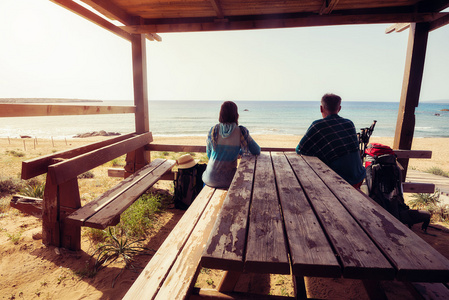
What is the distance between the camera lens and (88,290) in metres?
2.22

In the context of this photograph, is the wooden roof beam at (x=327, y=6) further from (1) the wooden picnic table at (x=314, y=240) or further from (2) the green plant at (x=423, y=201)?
(2) the green plant at (x=423, y=201)

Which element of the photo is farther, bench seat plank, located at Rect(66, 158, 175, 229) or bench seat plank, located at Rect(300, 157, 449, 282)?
bench seat plank, located at Rect(66, 158, 175, 229)

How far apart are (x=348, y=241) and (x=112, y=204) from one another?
7.80 ft

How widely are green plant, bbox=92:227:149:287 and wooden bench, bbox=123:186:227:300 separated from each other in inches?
41.4

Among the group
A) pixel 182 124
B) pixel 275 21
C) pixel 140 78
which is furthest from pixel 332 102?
pixel 182 124

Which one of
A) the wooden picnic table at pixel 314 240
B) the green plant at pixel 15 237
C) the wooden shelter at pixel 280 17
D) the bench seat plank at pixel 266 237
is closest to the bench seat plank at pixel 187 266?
the wooden picnic table at pixel 314 240

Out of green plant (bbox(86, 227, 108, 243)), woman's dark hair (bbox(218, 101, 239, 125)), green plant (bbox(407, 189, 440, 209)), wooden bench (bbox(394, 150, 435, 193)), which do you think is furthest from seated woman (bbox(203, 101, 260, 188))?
green plant (bbox(407, 189, 440, 209))

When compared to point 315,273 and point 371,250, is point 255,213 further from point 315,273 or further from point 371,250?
point 371,250

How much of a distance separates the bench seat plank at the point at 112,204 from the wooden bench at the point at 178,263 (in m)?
0.78

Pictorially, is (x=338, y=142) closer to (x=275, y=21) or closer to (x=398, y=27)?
(x=275, y=21)

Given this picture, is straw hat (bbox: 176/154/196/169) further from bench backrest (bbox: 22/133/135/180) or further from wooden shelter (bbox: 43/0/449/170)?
wooden shelter (bbox: 43/0/449/170)

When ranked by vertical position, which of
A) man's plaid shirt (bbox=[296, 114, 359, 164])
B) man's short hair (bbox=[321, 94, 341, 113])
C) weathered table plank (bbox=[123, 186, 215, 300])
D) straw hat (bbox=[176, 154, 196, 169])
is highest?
man's short hair (bbox=[321, 94, 341, 113])

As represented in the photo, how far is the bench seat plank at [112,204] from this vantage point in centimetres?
226

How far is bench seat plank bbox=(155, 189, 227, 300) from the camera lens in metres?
1.38
